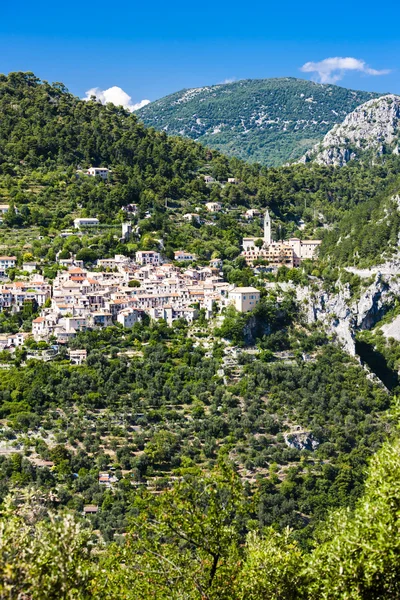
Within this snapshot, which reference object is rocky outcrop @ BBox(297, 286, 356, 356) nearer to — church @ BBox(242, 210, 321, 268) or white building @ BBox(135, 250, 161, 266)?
church @ BBox(242, 210, 321, 268)

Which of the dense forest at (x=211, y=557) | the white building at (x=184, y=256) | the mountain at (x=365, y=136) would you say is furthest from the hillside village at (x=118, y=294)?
the mountain at (x=365, y=136)

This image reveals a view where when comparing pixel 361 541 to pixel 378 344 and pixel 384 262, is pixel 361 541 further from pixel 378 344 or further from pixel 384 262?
pixel 384 262

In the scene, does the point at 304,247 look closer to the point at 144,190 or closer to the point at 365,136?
the point at 144,190

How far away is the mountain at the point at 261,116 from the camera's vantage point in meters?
158

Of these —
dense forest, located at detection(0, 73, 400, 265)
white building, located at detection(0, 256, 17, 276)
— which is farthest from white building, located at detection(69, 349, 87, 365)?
dense forest, located at detection(0, 73, 400, 265)

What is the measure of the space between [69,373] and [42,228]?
20.4 meters

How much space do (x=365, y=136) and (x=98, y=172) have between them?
200 ft

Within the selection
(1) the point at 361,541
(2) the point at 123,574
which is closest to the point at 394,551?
(1) the point at 361,541

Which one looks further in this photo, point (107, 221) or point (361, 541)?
point (107, 221)

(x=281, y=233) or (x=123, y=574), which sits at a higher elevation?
(x=281, y=233)

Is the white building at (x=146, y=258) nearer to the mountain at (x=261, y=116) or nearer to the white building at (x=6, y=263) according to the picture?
the white building at (x=6, y=263)

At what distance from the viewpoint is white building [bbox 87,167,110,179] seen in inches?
2445

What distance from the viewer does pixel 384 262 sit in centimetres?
5534

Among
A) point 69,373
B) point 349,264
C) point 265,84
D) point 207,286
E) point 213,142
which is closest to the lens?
point 69,373
